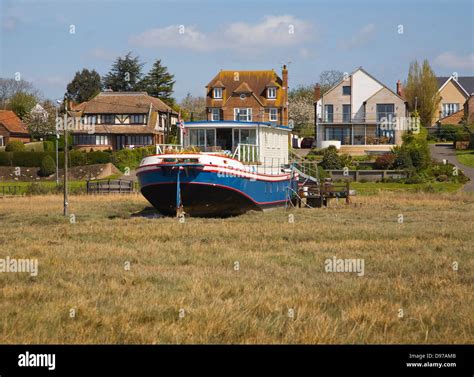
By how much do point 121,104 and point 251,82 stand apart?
15.6m

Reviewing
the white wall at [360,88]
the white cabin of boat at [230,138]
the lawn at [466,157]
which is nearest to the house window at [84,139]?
the white wall at [360,88]

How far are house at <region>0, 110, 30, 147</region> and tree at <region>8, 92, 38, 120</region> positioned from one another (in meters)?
4.20

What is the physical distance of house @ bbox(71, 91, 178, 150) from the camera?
87750mm

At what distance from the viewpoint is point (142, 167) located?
3138 centimetres

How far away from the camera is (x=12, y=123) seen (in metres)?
94.4

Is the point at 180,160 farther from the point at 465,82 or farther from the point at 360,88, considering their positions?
the point at 465,82

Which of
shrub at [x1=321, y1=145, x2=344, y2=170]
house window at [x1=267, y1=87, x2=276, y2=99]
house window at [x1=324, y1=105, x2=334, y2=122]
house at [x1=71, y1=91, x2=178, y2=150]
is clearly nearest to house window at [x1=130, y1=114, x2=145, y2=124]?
house at [x1=71, y1=91, x2=178, y2=150]

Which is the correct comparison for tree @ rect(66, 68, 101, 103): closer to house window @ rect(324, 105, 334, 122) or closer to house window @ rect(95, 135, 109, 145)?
house window @ rect(95, 135, 109, 145)

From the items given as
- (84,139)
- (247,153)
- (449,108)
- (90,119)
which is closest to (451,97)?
(449,108)

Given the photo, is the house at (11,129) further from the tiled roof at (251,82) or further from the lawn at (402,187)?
the lawn at (402,187)
